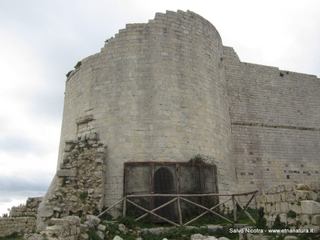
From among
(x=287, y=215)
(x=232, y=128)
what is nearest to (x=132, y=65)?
(x=232, y=128)

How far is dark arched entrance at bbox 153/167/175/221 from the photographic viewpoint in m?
11.2

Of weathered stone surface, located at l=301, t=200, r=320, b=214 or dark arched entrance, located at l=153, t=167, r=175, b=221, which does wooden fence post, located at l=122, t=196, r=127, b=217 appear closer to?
dark arched entrance, located at l=153, t=167, r=175, b=221

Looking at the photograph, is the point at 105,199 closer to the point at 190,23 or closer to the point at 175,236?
the point at 175,236

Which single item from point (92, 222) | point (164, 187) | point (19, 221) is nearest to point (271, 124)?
point (164, 187)

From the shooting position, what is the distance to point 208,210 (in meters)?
11.0

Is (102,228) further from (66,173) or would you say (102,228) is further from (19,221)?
(19,221)

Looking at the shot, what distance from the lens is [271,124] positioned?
17.1m

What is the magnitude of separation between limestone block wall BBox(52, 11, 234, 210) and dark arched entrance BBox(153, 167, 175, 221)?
0.58 meters

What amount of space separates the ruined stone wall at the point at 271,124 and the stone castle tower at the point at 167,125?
56mm

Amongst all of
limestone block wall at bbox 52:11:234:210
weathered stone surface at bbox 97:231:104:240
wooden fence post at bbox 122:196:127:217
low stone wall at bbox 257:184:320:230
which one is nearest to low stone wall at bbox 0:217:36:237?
limestone block wall at bbox 52:11:234:210

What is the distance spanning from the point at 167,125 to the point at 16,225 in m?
7.20

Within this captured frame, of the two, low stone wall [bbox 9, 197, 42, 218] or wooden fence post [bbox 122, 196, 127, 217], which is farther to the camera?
low stone wall [bbox 9, 197, 42, 218]

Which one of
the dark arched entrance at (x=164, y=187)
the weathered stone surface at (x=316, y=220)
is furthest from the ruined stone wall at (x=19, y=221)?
the weathered stone surface at (x=316, y=220)

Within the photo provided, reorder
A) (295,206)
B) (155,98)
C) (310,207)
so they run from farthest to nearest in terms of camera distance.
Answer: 1. (155,98)
2. (295,206)
3. (310,207)
